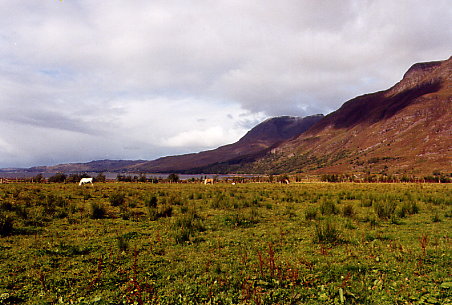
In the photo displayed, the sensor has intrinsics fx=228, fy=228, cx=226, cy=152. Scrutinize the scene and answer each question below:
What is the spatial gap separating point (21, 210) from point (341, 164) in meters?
177

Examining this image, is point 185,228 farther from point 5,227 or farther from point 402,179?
point 402,179

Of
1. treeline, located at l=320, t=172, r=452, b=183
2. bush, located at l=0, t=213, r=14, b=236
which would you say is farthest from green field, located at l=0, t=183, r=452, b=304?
treeline, located at l=320, t=172, r=452, b=183

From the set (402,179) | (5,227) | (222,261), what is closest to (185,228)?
(222,261)

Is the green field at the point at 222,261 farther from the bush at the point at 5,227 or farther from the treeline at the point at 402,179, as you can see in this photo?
the treeline at the point at 402,179

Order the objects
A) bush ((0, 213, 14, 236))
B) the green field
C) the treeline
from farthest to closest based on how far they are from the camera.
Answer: the treeline, bush ((0, 213, 14, 236)), the green field

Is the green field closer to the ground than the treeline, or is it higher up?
higher up

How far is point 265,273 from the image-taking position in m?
6.82

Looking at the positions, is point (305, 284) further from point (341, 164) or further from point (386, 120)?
point (386, 120)

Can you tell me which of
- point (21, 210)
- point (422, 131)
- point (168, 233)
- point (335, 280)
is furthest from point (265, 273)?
point (422, 131)

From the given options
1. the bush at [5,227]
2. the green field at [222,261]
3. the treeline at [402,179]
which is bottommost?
the treeline at [402,179]

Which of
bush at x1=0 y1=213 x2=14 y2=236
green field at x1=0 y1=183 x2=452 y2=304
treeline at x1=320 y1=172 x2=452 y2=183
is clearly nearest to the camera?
green field at x1=0 y1=183 x2=452 y2=304

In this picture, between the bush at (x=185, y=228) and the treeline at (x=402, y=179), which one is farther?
the treeline at (x=402, y=179)

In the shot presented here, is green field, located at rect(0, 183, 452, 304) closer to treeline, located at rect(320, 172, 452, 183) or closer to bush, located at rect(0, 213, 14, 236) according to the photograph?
bush, located at rect(0, 213, 14, 236)

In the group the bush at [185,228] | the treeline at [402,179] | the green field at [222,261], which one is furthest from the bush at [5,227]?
the treeline at [402,179]
